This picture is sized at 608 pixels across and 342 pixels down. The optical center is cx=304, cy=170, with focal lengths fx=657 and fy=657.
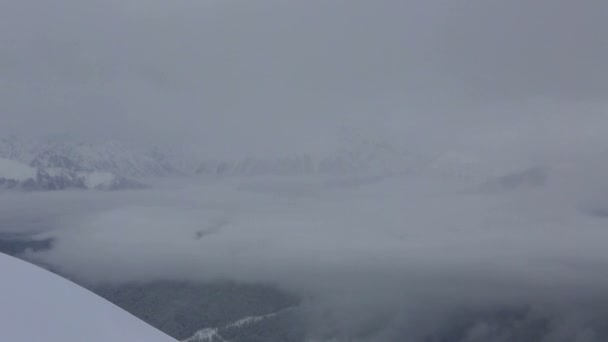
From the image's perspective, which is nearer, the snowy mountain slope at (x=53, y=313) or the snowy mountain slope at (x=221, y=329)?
the snowy mountain slope at (x=53, y=313)

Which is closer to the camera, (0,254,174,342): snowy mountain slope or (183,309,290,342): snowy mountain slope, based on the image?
(0,254,174,342): snowy mountain slope

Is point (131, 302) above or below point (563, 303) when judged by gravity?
above

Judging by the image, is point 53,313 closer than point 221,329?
Yes

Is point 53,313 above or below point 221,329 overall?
below

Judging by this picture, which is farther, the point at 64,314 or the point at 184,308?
the point at 184,308

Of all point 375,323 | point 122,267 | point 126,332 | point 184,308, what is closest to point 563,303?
point 375,323

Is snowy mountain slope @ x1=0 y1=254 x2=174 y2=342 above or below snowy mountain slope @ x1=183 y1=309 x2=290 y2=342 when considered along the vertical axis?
below

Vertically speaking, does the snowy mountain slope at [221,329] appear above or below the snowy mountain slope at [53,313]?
above

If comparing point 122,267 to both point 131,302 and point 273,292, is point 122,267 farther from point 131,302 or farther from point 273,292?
point 273,292
